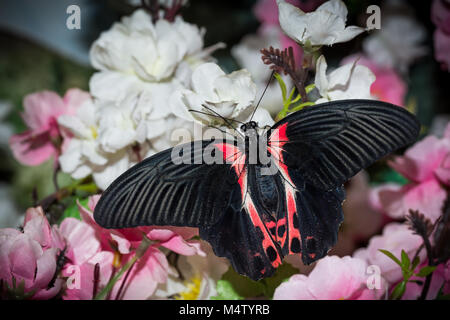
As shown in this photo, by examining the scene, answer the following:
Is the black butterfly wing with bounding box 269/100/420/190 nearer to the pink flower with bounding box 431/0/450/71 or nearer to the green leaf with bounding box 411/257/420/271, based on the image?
the green leaf with bounding box 411/257/420/271

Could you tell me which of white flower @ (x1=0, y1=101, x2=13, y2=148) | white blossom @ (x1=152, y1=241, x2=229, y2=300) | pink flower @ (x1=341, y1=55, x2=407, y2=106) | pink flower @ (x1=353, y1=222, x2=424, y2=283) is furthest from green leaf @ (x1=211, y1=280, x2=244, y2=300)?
white flower @ (x1=0, y1=101, x2=13, y2=148)

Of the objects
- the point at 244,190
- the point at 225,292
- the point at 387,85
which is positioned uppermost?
the point at 387,85

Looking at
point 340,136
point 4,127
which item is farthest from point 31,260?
point 4,127

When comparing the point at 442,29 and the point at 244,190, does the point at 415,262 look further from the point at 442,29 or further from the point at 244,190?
the point at 442,29

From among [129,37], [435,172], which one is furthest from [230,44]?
[435,172]

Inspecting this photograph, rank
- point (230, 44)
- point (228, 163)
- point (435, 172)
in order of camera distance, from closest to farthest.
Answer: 1. point (228, 163)
2. point (435, 172)
3. point (230, 44)

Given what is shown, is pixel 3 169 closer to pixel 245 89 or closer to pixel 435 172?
pixel 245 89
